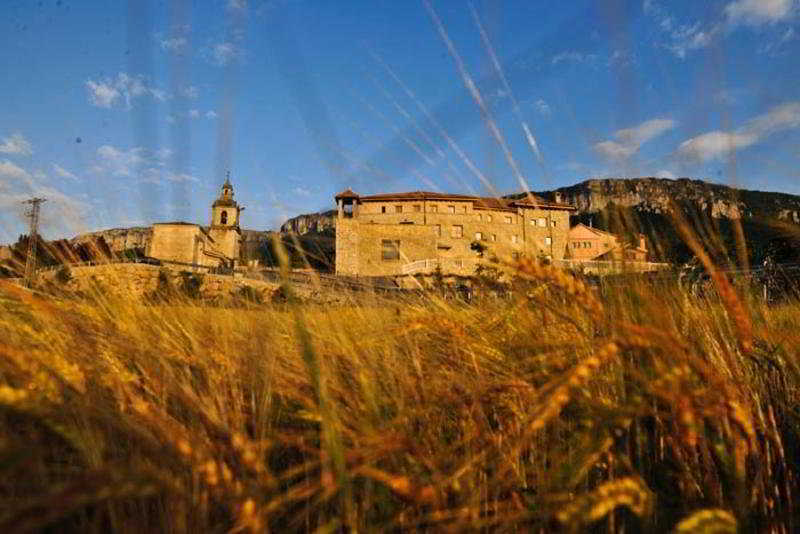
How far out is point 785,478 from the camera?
3.92 ft

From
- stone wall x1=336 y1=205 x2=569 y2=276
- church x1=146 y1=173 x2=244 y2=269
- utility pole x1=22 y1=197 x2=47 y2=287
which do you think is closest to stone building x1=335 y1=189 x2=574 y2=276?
stone wall x1=336 y1=205 x2=569 y2=276

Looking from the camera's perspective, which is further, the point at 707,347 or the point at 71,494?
the point at 707,347

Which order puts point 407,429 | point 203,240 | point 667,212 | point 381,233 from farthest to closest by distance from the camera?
point 203,240
point 381,233
point 667,212
point 407,429

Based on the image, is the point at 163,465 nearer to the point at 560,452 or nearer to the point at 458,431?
the point at 458,431

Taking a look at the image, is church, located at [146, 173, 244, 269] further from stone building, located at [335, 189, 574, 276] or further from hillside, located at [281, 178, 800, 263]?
hillside, located at [281, 178, 800, 263]

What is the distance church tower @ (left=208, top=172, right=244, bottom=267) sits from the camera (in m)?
46.9

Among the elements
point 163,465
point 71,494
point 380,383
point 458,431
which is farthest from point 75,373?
point 458,431

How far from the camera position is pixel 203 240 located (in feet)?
151

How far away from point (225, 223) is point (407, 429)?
50732 mm

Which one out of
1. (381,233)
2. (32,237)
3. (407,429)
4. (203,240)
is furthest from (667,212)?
(203,240)

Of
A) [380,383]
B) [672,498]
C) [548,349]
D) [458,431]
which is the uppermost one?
[548,349]

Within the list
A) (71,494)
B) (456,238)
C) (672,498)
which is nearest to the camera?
(71,494)

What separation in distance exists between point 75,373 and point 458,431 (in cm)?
102

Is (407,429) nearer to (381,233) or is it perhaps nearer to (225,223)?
(381,233)
